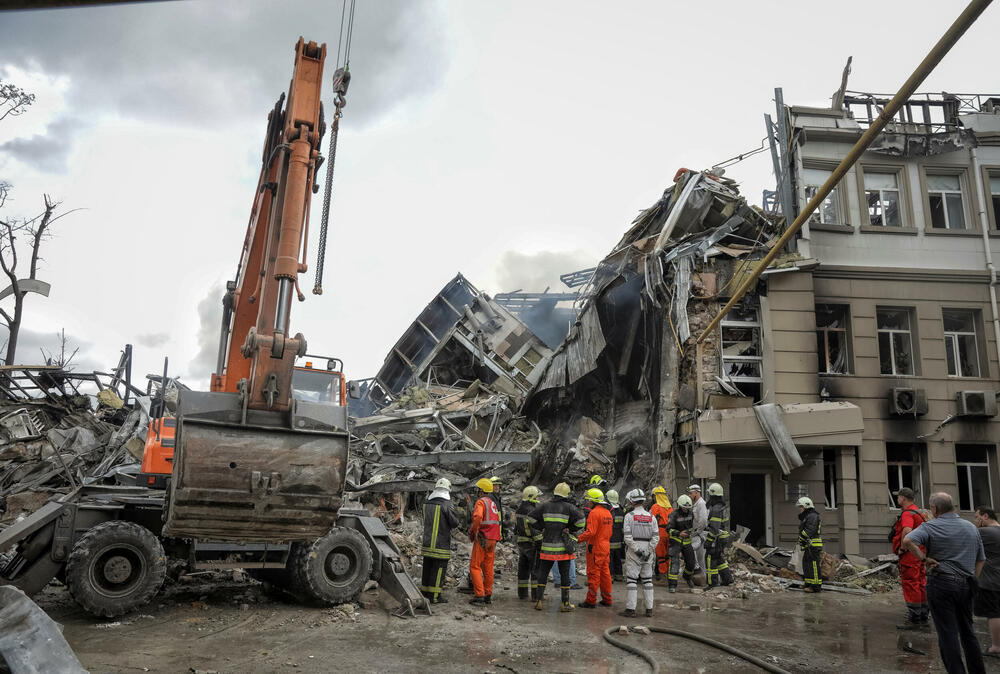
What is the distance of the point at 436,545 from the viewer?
9.24 metres

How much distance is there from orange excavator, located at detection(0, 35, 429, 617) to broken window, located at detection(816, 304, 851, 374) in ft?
39.9

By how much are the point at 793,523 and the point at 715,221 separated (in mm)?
7610

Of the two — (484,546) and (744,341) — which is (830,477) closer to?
(744,341)

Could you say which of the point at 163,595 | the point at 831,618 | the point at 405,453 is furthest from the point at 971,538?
the point at 405,453

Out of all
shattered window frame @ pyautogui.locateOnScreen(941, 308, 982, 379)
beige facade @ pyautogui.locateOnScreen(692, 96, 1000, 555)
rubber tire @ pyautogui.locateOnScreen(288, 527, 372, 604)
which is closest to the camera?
rubber tire @ pyautogui.locateOnScreen(288, 527, 372, 604)

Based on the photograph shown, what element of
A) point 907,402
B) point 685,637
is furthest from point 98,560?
point 907,402

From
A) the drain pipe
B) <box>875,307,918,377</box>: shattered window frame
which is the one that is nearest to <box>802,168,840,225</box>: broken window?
<box>875,307,918,377</box>: shattered window frame

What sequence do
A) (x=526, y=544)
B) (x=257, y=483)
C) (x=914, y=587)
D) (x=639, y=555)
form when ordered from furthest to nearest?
(x=526, y=544) < (x=639, y=555) < (x=914, y=587) < (x=257, y=483)

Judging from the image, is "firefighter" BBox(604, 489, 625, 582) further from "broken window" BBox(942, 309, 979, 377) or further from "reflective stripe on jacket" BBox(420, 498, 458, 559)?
"broken window" BBox(942, 309, 979, 377)

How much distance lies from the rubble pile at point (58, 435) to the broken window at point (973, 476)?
18.2 metres

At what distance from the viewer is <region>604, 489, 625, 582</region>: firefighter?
11.8m

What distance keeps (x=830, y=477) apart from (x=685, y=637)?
32.0ft

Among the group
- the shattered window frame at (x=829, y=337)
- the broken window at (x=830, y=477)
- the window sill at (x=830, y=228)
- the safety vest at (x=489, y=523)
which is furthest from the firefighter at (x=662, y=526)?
the window sill at (x=830, y=228)

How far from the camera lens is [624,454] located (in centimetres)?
1820
